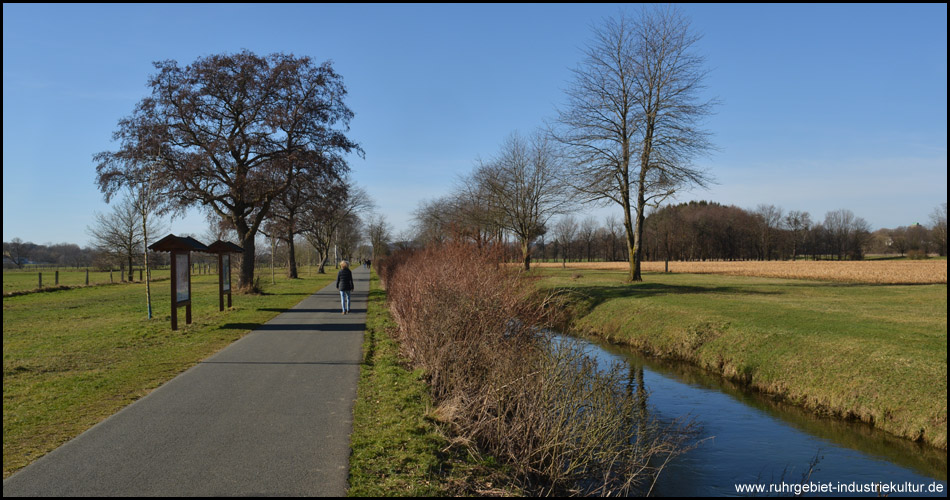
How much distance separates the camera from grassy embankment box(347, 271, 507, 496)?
504cm

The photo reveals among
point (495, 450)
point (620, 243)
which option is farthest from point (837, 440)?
point (620, 243)

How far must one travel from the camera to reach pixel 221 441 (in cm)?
581

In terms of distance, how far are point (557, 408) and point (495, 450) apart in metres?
0.82

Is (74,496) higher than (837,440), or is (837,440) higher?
(74,496)

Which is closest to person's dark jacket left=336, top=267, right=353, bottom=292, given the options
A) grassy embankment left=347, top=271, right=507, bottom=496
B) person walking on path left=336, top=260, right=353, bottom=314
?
person walking on path left=336, top=260, right=353, bottom=314

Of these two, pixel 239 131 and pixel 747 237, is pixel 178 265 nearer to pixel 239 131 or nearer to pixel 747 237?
pixel 239 131

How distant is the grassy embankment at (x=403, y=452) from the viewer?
16.5 ft

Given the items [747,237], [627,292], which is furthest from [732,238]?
[627,292]

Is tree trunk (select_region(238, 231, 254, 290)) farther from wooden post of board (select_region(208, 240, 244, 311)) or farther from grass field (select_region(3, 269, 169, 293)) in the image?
grass field (select_region(3, 269, 169, 293))

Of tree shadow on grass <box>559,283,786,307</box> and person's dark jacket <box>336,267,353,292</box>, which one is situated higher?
person's dark jacket <box>336,267,353,292</box>

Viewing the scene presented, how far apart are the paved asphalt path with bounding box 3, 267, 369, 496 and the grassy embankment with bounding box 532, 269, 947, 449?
4.96m

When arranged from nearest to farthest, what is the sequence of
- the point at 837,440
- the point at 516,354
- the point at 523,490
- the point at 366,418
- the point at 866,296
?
the point at 523,490, the point at 366,418, the point at 516,354, the point at 837,440, the point at 866,296

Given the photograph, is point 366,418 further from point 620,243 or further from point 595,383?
point 620,243

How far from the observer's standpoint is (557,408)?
6.40m
